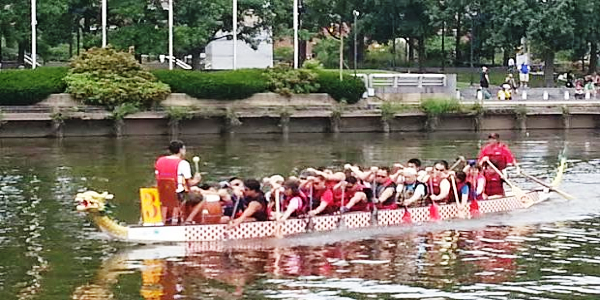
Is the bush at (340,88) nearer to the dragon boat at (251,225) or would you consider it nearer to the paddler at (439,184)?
the dragon boat at (251,225)

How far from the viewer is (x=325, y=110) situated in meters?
55.6

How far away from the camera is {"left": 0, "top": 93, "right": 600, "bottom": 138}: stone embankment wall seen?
5216 cm

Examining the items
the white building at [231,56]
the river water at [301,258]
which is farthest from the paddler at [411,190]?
the white building at [231,56]

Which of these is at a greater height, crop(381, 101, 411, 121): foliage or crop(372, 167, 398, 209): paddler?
crop(381, 101, 411, 121): foliage

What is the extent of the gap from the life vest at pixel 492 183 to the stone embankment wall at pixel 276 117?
79.1 feet

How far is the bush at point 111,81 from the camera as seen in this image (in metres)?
53.1

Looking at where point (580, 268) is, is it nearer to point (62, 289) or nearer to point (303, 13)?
point (62, 289)

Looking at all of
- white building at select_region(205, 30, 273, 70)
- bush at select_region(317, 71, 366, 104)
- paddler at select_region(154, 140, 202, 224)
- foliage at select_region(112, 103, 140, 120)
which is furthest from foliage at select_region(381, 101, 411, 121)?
paddler at select_region(154, 140, 202, 224)

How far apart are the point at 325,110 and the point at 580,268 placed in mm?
32821

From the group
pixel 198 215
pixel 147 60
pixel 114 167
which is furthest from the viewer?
pixel 147 60

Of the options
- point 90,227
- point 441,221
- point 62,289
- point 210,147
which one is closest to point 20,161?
point 210,147

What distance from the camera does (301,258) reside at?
24.0 m

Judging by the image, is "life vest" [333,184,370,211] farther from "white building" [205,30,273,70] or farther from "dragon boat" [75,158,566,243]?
"white building" [205,30,273,70]

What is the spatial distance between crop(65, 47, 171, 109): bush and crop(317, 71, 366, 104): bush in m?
7.37
